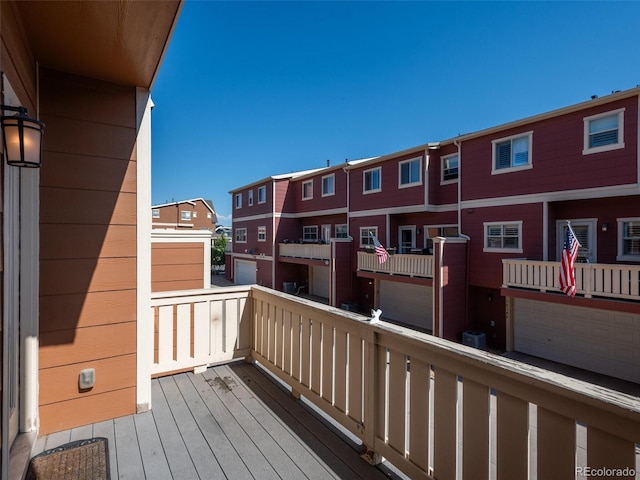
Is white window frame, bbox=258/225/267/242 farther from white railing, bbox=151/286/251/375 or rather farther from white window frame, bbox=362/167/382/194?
white railing, bbox=151/286/251/375

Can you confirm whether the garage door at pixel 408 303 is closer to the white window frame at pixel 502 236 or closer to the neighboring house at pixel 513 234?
the neighboring house at pixel 513 234

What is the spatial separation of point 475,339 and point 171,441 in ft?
32.7

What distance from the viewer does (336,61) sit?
501 inches

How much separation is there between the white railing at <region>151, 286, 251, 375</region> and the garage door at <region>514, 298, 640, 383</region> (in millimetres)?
9216

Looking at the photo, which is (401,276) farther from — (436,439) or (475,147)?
(436,439)

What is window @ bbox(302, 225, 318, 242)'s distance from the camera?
18138 mm

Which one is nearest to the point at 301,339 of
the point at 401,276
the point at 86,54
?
the point at 86,54

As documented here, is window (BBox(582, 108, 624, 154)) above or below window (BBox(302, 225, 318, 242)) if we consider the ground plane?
above

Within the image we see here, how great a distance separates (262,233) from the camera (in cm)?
1980

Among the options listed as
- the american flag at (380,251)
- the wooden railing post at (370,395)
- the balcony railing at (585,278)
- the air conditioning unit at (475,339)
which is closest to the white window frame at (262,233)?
the american flag at (380,251)

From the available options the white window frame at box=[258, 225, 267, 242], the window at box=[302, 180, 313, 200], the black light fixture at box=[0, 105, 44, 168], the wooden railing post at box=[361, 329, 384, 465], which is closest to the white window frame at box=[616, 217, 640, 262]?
the wooden railing post at box=[361, 329, 384, 465]

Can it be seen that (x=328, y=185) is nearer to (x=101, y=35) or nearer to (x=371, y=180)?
(x=371, y=180)

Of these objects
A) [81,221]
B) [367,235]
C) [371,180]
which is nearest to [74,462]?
[81,221]

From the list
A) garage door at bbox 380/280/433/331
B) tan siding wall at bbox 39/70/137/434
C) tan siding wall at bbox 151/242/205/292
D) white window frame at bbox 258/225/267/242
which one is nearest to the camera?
tan siding wall at bbox 39/70/137/434
